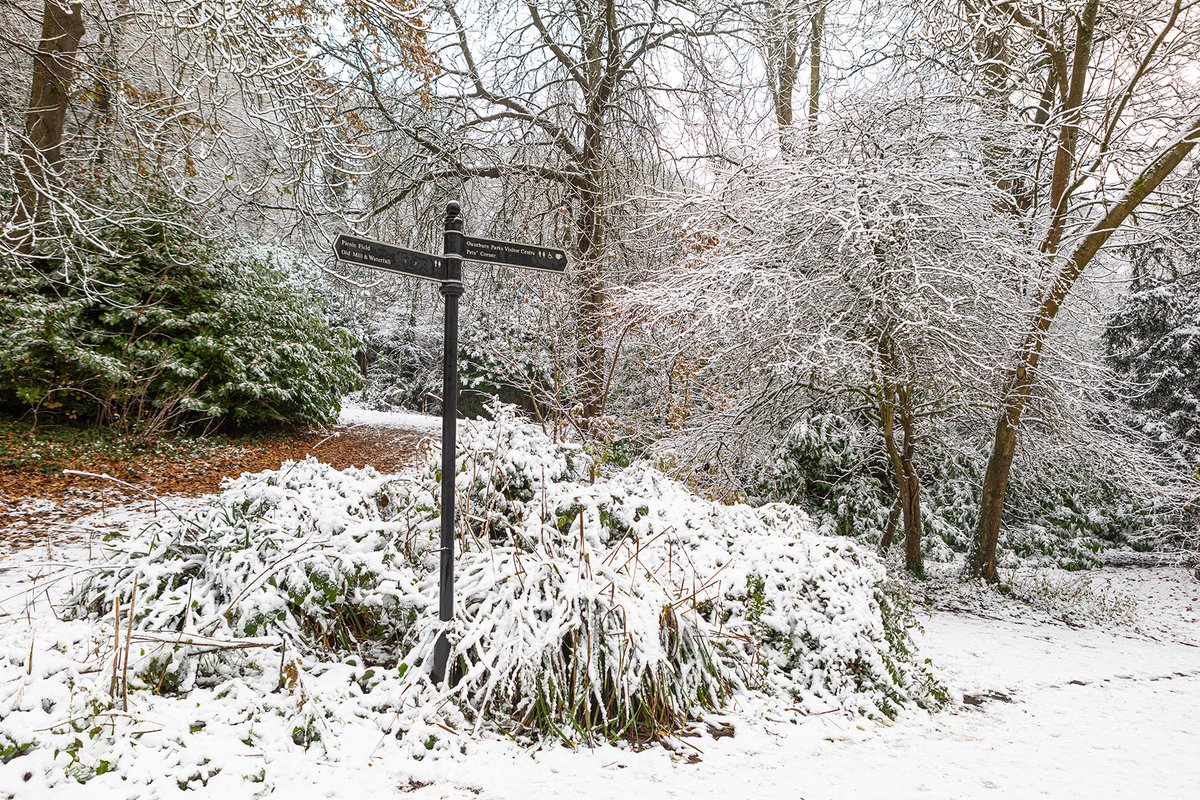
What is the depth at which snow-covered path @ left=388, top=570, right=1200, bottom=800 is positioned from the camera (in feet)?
8.05

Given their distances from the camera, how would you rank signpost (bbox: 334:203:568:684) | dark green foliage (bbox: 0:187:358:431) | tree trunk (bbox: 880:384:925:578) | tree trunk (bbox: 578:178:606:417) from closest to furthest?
signpost (bbox: 334:203:568:684) < tree trunk (bbox: 880:384:925:578) < dark green foliage (bbox: 0:187:358:431) < tree trunk (bbox: 578:178:606:417)

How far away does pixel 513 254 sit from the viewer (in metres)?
3.05

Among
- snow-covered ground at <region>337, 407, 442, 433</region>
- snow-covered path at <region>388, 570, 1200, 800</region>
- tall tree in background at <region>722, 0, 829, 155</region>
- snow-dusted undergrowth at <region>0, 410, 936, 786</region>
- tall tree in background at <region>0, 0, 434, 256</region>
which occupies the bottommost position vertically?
snow-covered path at <region>388, 570, 1200, 800</region>

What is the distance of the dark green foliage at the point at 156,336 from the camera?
23.2 feet

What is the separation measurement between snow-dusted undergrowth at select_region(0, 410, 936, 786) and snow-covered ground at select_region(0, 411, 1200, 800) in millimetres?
80

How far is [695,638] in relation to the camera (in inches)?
123

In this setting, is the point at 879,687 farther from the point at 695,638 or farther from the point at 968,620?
the point at 968,620

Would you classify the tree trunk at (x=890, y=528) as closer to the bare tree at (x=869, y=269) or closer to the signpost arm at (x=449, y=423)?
the bare tree at (x=869, y=269)

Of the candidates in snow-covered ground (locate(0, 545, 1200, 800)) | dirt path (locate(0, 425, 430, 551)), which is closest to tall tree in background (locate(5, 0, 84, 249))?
dirt path (locate(0, 425, 430, 551))

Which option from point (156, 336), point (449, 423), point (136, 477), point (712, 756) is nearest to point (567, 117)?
point (156, 336)

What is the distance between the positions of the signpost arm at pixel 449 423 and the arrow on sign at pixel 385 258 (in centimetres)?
6

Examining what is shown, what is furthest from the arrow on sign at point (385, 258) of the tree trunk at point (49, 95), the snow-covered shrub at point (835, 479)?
the snow-covered shrub at point (835, 479)

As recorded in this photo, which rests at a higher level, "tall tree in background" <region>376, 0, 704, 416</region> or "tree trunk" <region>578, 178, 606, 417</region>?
"tall tree in background" <region>376, 0, 704, 416</region>

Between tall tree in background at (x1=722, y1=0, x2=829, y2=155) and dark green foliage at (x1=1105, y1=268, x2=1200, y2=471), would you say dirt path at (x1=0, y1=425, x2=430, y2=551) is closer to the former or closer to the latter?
tall tree in background at (x1=722, y1=0, x2=829, y2=155)
